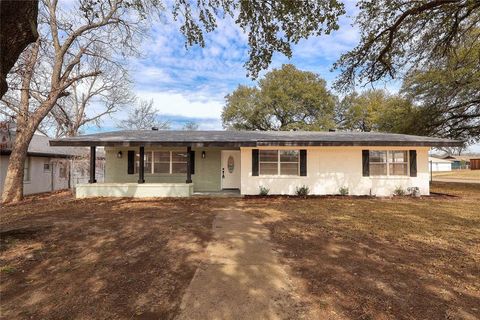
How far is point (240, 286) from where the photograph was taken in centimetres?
406

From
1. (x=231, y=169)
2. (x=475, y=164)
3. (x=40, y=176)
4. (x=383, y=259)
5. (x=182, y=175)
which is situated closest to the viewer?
(x=383, y=259)

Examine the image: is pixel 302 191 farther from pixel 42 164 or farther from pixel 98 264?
pixel 42 164

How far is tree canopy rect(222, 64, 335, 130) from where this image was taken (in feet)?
103

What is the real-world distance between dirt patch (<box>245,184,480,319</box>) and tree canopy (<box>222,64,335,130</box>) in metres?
22.8

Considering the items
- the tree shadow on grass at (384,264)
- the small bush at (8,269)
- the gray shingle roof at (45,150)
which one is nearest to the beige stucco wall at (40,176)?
the gray shingle roof at (45,150)

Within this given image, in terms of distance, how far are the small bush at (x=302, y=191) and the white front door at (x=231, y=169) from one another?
3397 mm

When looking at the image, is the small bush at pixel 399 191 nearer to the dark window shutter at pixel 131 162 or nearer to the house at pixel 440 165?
the dark window shutter at pixel 131 162

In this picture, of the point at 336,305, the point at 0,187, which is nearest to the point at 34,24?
the point at 336,305

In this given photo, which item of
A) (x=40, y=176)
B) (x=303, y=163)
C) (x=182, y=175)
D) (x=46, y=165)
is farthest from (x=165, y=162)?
(x=46, y=165)

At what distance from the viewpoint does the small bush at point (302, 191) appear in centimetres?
1391

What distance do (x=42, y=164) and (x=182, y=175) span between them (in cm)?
1128

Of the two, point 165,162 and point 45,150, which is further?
point 45,150

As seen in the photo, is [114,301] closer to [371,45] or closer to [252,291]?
[252,291]

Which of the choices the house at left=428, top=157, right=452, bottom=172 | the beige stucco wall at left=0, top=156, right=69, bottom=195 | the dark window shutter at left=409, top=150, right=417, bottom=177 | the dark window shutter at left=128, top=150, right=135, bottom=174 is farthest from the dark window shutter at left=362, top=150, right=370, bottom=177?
the house at left=428, top=157, right=452, bottom=172
